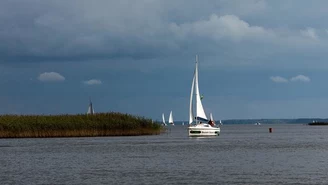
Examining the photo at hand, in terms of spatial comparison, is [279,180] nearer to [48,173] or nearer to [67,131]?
[48,173]

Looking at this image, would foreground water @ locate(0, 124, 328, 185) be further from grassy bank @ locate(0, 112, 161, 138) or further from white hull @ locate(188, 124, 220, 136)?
white hull @ locate(188, 124, 220, 136)

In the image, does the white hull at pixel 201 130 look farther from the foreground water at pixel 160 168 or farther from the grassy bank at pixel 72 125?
the foreground water at pixel 160 168

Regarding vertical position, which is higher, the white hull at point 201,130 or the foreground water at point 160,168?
the white hull at point 201,130

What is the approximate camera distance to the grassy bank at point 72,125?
92.4 m

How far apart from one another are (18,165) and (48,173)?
25.7 feet

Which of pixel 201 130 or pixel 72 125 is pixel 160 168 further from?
pixel 201 130

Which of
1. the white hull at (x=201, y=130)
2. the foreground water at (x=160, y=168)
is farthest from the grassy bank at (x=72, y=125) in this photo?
the foreground water at (x=160, y=168)

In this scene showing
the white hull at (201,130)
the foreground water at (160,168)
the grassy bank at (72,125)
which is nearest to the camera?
the foreground water at (160,168)

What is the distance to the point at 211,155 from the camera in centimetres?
5950

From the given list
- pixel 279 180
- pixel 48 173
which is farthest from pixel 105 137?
pixel 279 180

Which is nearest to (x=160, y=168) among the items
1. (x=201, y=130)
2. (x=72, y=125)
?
(x=72, y=125)

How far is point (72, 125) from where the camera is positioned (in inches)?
3691

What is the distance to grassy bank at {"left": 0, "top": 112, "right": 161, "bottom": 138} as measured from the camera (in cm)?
9238

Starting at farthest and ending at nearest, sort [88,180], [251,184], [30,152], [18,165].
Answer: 1. [30,152]
2. [18,165]
3. [88,180]
4. [251,184]
